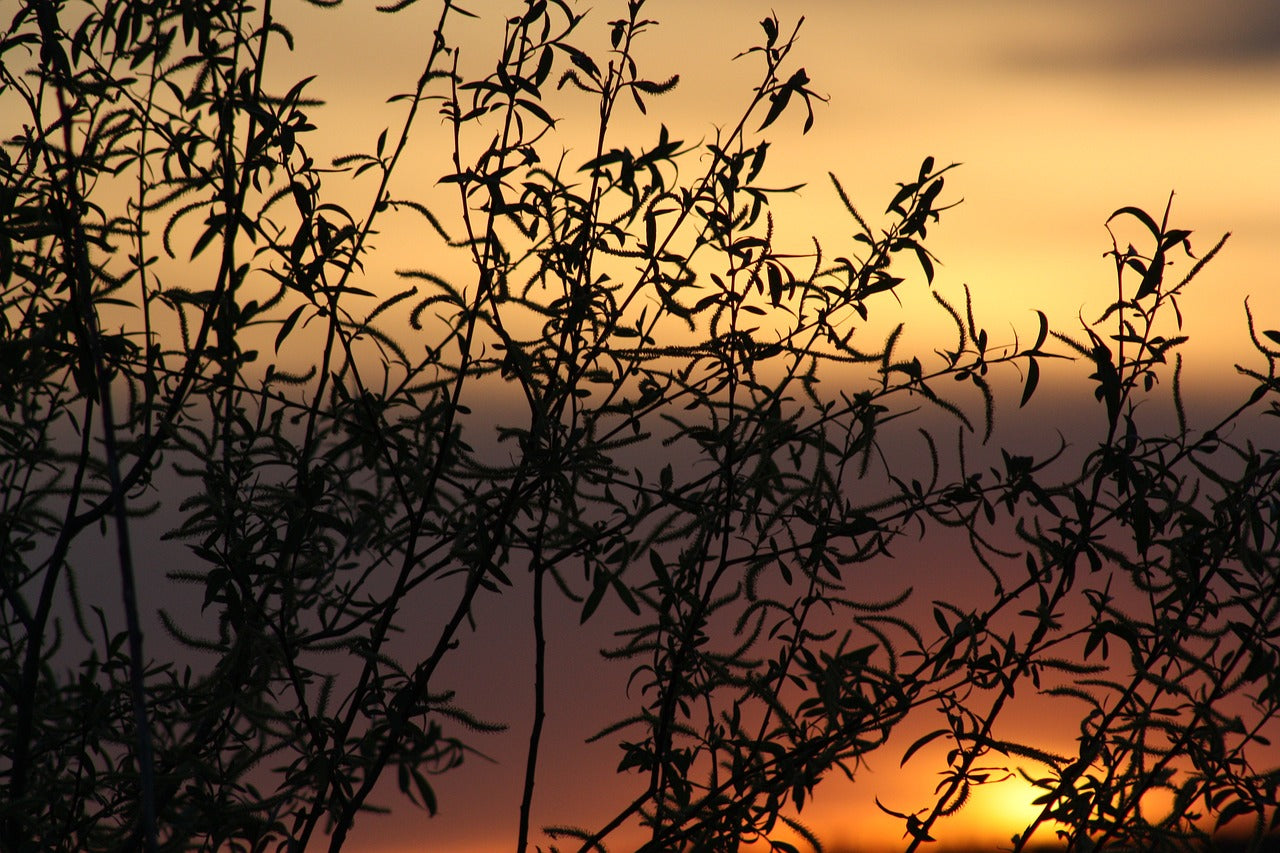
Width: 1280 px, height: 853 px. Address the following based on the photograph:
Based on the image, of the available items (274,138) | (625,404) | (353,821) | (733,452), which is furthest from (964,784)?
(274,138)

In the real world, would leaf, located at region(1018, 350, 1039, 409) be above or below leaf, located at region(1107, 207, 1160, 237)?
below

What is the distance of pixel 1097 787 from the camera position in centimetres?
300

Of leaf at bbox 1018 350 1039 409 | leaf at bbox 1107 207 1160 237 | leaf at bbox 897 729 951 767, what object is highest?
leaf at bbox 1107 207 1160 237

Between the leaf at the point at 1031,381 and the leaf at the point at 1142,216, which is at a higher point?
the leaf at the point at 1142,216

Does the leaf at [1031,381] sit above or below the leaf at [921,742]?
above

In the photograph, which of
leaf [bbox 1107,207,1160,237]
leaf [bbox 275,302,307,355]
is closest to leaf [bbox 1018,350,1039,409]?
leaf [bbox 1107,207,1160,237]

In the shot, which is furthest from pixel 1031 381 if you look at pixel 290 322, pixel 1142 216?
pixel 290 322

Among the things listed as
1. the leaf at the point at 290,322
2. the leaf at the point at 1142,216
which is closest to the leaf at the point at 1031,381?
the leaf at the point at 1142,216

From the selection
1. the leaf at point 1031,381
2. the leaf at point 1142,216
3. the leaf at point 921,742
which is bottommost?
the leaf at point 921,742

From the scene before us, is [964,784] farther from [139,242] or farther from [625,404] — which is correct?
[139,242]

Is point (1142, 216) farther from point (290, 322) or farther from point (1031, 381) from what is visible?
point (290, 322)

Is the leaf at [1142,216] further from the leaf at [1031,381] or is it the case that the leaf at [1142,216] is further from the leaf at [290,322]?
the leaf at [290,322]

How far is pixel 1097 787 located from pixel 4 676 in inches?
101

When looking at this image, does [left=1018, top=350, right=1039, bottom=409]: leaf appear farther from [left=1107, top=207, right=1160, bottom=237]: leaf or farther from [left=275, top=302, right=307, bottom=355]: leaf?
[left=275, top=302, right=307, bottom=355]: leaf
